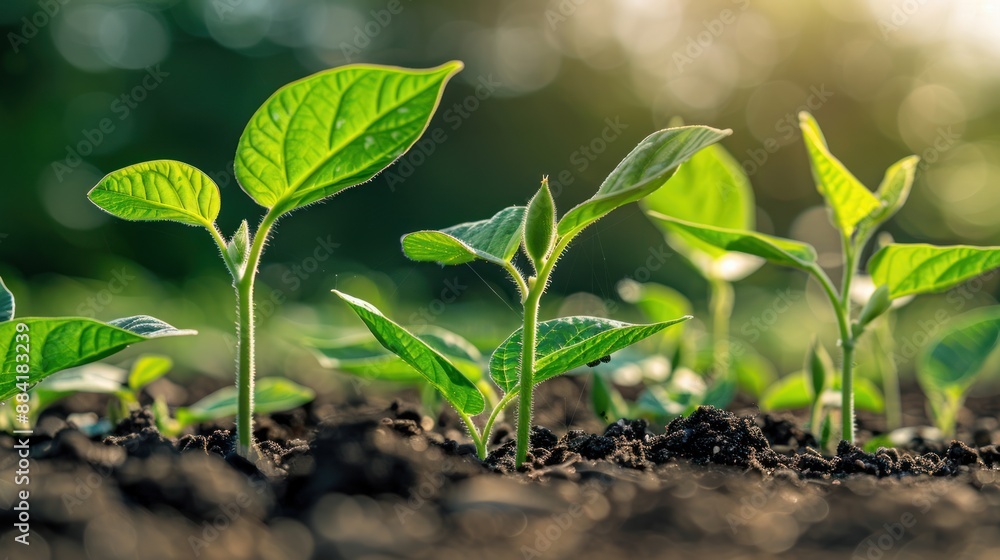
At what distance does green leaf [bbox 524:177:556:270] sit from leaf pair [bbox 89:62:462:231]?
0.16 m

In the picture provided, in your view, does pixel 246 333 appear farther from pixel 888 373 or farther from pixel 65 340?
pixel 888 373

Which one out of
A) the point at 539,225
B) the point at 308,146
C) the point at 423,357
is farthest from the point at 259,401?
the point at 539,225

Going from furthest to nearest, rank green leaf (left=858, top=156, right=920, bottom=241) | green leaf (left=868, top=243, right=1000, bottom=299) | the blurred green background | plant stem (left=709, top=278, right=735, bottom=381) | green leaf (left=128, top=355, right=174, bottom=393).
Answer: the blurred green background < plant stem (left=709, top=278, right=735, bottom=381) < green leaf (left=128, top=355, right=174, bottom=393) < green leaf (left=858, top=156, right=920, bottom=241) < green leaf (left=868, top=243, right=1000, bottom=299)

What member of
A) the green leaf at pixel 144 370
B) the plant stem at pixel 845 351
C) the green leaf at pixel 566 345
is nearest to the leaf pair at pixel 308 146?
the green leaf at pixel 566 345

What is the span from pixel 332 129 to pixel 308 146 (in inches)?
1.7

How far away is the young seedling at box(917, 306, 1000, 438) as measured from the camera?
1497 millimetres

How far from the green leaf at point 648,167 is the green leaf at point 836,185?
0.39 metres

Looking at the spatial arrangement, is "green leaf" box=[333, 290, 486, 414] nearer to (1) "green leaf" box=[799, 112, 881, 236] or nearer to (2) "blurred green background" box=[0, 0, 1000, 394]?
(1) "green leaf" box=[799, 112, 881, 236]

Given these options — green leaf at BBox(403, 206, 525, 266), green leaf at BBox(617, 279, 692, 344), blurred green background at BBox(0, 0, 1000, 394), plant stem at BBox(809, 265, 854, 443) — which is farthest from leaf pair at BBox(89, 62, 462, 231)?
blurred green background at BBox(0, 0, 1000, 394)

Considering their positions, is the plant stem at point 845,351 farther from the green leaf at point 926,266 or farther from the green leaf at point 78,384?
the green leaf at point 78,384

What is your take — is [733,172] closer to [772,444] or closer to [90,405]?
[772,444]

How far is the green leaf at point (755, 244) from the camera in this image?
3.60 feet

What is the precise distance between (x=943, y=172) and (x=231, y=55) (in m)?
9.49

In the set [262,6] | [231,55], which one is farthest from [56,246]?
[262,6]
